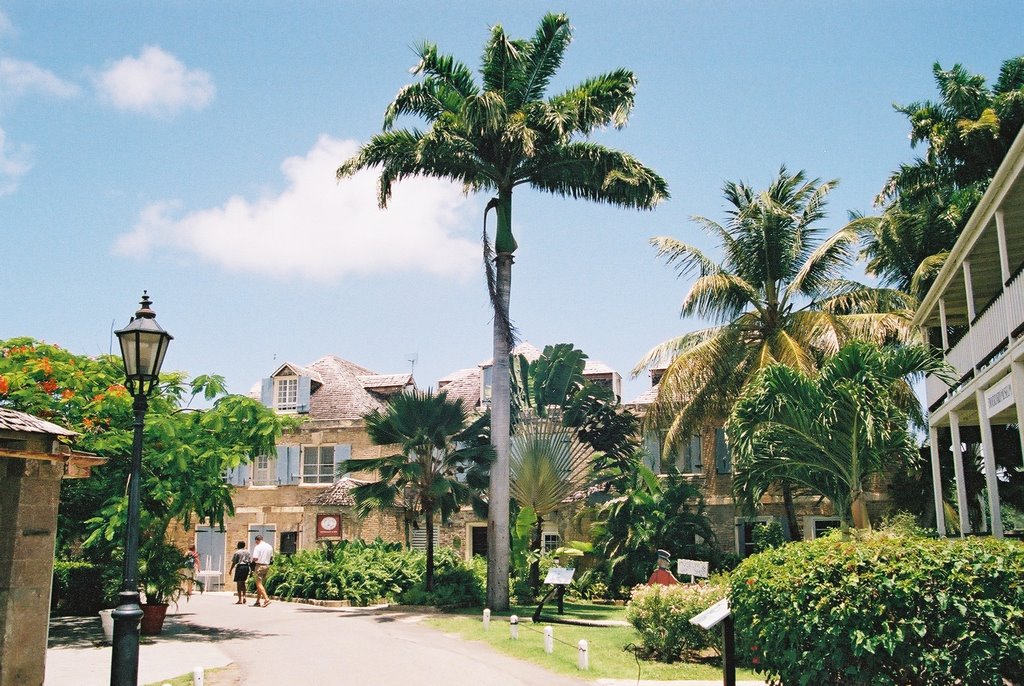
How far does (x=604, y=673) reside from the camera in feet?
43.4

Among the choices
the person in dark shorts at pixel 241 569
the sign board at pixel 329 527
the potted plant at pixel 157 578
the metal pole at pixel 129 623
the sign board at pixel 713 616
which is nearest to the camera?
the metal pole at pixel 129 623

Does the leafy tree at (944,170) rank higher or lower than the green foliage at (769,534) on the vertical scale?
higher

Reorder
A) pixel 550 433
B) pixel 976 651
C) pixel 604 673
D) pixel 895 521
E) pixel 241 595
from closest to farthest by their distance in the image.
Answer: pixel 976 651
pixel 604 673
pixel 895 521
pixel 241 595
pixel 550 433

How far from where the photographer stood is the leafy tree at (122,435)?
50.7 ft

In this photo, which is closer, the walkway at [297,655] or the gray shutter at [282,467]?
the walkway at [297,655]

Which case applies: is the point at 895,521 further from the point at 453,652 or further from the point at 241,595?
the point at 241,595

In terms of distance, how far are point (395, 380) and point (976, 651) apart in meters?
30.9

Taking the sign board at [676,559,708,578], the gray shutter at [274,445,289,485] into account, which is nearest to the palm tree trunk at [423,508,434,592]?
the sign board at [676,559,708,578]

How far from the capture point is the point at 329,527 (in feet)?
105

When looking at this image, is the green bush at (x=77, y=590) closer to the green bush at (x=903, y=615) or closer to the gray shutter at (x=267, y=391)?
the gray shutter at (x=267, y=391)

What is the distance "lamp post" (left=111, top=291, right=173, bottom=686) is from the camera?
892 cm

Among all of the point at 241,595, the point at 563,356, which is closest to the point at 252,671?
the point at 241,595

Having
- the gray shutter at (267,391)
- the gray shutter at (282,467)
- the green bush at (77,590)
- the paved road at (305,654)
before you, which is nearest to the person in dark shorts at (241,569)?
the paved road at (305,654)

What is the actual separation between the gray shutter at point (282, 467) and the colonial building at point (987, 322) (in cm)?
2291
